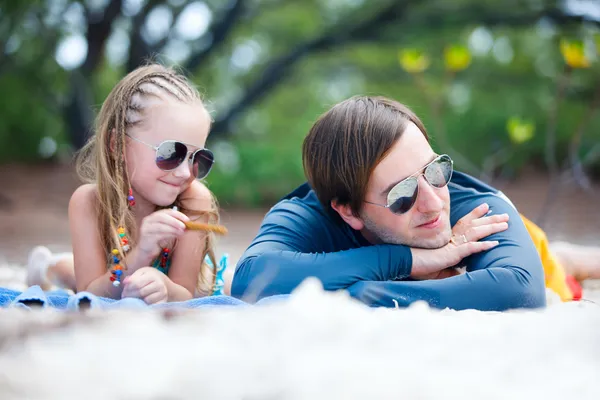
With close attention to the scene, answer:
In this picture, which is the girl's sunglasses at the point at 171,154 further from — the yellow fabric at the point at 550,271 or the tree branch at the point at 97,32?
the tree branch at the point at 97,32

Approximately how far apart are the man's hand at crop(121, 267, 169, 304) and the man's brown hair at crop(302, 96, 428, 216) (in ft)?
2.03

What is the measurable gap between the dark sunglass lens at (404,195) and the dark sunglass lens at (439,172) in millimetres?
62

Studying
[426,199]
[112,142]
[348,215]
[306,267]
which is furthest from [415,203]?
[112,142]

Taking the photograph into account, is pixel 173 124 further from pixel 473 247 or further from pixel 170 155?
pixel 473 247

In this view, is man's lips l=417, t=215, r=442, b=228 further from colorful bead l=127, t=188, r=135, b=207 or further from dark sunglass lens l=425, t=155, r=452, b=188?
colorful bead l=127, t=188, r=135, b=207

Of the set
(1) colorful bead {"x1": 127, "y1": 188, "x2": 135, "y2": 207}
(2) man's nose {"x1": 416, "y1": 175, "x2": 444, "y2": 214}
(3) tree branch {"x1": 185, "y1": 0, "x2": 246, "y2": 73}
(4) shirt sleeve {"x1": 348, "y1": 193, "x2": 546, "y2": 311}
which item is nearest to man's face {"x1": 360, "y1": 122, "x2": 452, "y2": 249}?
(2) man's nose {"x1": 416, "y1": 175, "x2": 444, "y2": 214}

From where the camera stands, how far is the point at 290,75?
10477mm

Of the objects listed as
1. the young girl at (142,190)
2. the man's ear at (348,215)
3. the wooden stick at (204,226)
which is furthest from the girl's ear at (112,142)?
the man's ear at (348,215)

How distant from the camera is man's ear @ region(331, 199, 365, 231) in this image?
2.29 metres

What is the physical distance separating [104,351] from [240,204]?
8.92m

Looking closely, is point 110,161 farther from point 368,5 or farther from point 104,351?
point 368,5

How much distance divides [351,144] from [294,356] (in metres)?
1.07

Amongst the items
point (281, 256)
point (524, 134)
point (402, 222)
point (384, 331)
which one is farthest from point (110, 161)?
point (524, 134)

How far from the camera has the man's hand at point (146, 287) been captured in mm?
2193
